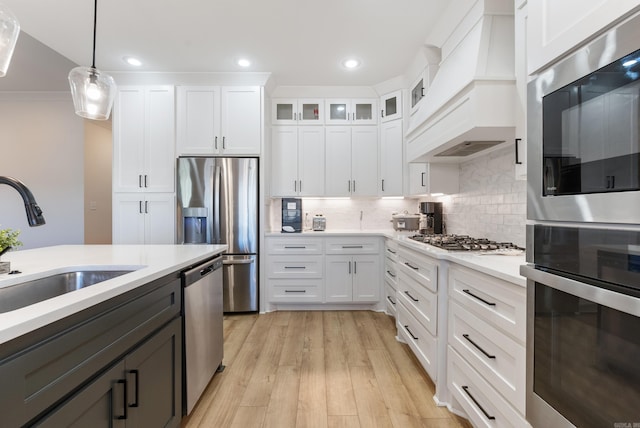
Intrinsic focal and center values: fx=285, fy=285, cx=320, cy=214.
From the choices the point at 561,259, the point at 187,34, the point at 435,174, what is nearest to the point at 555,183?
the point at 561,259

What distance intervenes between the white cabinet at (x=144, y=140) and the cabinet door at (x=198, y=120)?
3.9 inches

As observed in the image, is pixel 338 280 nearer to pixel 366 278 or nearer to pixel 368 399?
pixel 366 278

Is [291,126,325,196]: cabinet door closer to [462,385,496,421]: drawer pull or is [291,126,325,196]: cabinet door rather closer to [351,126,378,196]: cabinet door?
[351,126,378,196]: cabinet door

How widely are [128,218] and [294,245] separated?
1973mm

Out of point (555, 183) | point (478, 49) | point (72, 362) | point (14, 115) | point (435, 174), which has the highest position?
point (14, 115)

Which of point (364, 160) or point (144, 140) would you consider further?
point (364, 160)

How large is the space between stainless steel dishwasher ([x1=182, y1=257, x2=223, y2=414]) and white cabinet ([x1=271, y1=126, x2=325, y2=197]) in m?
1.85

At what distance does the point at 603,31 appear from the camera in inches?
27.6

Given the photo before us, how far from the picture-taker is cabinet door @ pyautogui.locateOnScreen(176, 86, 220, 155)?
3.37m

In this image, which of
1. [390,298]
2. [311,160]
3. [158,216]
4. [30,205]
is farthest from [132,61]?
[390,298]

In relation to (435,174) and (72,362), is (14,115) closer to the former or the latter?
(72,362)

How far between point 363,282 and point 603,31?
302 cm

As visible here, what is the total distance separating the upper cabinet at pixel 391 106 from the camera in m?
3.49

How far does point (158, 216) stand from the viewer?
11.0 ft
